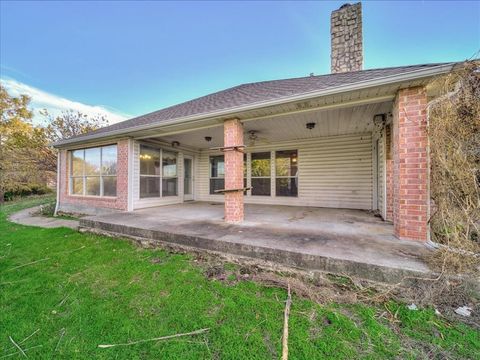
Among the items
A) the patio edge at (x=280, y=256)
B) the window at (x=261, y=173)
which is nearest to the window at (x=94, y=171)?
the patio edge at (x=280, y=256)

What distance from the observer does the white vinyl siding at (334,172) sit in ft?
19.9

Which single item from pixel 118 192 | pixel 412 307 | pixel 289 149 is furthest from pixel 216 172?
pixel 412 307

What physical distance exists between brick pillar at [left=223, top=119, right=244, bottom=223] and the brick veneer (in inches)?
144

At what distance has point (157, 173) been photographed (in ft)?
23.0

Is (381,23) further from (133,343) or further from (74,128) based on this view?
(74,128)

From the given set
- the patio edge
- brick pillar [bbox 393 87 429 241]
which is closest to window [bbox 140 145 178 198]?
the patio edge

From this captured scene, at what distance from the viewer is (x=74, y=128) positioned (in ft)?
44.9

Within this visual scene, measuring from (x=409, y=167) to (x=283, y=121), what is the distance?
110 inches

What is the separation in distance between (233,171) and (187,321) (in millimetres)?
2942

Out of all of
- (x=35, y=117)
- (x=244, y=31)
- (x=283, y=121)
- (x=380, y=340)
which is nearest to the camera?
(x=380, y=340)

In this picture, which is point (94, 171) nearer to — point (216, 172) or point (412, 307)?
point (216, 172)

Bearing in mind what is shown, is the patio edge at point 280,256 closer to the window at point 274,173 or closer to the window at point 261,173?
the window at point 274,173

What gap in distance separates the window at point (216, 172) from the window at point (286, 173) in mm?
2449

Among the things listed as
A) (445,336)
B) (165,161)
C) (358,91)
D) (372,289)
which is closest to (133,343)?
(372,289)
